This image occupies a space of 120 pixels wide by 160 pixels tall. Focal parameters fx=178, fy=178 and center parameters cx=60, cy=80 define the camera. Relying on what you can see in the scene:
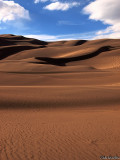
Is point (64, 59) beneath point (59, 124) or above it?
above

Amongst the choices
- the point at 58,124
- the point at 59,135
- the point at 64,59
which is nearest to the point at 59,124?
the point at 58,124

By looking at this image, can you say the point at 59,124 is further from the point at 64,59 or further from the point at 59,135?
the point at 64,59

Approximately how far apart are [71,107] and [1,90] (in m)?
5.09

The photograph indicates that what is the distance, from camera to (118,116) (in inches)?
302

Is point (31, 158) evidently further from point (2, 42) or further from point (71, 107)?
point (2, 42)

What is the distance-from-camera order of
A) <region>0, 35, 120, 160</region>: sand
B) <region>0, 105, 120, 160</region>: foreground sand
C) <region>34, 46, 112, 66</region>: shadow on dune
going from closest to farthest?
<region>0, 105, 120, 160</region>: foreground sand < <region>0, 35, 120, 160</region>: sand < <region>34, 46, 112, 66</region>: shadow on dune

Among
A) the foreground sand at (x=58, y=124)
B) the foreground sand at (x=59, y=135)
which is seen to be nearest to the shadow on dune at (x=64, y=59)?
the foreground sand at (x=58, y=124)

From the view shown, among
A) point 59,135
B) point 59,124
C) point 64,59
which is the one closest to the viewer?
point 59,135

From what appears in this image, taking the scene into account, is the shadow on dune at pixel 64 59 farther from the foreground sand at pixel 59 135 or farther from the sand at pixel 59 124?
the foreground sand at pixel 59 135

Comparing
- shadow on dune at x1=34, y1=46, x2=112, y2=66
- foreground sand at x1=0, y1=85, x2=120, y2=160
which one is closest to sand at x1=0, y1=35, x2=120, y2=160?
foreground sand at x1=0, y1=85, x2=120, y2=160

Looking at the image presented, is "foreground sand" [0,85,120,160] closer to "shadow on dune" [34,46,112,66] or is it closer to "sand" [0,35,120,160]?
"sand" [0,35,120,160]

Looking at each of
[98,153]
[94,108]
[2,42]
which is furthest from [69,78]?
[2,42]

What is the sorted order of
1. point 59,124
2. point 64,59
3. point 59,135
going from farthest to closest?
point 64,59 < point 59,124 < point 59,135

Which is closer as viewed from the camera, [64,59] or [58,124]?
[58,124]
